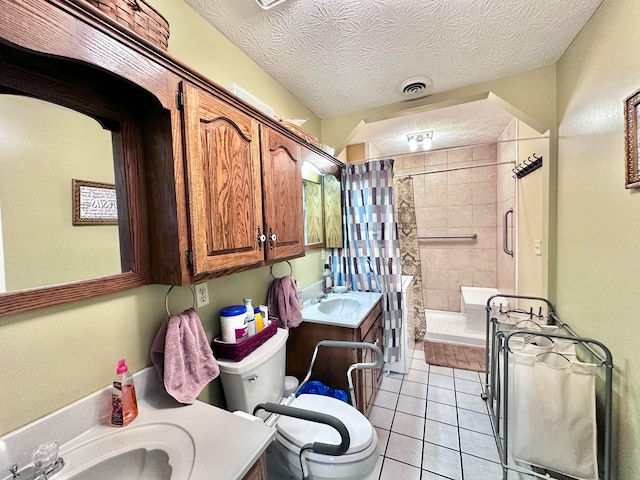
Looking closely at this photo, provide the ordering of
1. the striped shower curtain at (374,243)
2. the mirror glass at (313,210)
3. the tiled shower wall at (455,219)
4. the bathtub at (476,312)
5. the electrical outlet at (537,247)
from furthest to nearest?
the tiled shower wall at (455,219) → the bathtub at (476,312) → the striped shower curtain at (374,243) → the mirror glass at (313,210) → the electrical outlet at (537,247)

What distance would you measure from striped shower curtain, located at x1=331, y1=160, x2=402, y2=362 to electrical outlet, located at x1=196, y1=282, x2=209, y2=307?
1.29 m

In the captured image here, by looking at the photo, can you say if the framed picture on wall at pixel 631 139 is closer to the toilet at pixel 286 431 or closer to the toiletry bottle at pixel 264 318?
the toilet at pixel 286 431

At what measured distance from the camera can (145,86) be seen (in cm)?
75

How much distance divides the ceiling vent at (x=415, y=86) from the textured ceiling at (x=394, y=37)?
5cm

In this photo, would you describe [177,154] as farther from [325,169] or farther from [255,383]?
[325,169]

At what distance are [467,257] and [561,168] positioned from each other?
7.14ft

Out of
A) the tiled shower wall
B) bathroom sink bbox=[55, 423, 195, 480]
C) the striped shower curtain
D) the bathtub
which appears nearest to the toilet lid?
bathroom sink bbox=[55, 423, 195, 480]

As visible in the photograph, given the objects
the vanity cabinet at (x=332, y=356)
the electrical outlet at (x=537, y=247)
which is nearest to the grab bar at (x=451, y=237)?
the electrical outlet at (x=537, y=247)

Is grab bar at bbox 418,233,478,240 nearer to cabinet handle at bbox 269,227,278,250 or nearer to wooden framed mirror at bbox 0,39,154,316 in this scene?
cabinet handle at bbox 269,227,278,250

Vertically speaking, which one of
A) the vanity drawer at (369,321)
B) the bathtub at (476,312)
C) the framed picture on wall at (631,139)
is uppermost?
the framed picture on wall at (631,139)

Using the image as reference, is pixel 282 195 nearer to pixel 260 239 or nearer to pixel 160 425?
pixel 260 239

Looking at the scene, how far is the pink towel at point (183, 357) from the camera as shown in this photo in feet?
3.05

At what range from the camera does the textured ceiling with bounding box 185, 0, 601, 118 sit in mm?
1204

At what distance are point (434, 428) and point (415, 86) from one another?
7.77 ft
